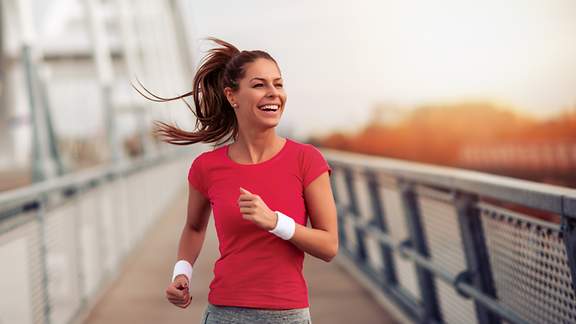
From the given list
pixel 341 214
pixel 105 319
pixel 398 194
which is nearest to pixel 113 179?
pixel 341 214

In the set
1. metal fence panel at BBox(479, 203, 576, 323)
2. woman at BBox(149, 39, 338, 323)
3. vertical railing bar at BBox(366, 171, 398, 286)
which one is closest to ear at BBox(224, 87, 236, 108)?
woman at BBox(149, 39, 338, 323)

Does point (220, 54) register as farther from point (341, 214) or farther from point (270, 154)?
point (341, 214)

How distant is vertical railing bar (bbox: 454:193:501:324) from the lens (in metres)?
4.39

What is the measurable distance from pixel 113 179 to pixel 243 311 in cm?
730

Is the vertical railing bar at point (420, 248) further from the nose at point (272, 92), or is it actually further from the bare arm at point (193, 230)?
the nose at point (272, 92)

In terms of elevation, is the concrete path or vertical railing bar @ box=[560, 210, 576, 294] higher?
vertical railing bar @ box=[560, 210, 576, 294]

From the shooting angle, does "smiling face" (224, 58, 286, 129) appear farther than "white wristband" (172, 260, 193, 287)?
No

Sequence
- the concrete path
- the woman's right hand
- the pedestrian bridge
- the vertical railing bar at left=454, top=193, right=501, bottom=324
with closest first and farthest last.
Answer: the woman's right hand → the pedestrian bridge → the vertical railing bar at left=454, top=193, right=501, bottom=324 → the concrete path

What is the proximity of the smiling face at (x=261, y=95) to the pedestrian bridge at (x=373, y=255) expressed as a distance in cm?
107

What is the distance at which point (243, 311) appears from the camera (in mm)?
2424

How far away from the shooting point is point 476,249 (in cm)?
443

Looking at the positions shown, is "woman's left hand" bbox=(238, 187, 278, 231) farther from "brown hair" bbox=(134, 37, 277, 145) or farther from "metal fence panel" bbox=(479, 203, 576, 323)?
"metal fence panel" bbox=(479, 203, 576, 323)

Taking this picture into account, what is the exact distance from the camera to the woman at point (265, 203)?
2.40m

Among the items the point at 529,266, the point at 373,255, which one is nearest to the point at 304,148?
the point at 529,266
